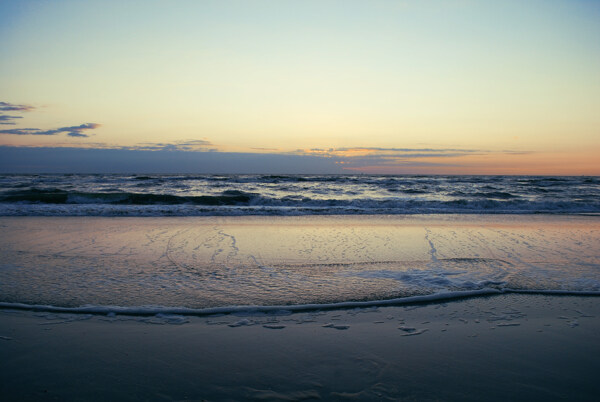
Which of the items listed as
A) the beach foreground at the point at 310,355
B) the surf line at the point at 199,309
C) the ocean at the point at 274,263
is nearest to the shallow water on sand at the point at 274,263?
the ocean at the point at 274,263

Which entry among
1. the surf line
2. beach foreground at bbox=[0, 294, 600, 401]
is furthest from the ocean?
beach foreground at bbox=[0, 294, 600, 401]

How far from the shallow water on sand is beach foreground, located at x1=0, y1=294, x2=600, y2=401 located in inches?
22.2

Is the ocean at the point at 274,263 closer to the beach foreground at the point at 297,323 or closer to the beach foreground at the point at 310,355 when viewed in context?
the beach foreground at the point at 297,323

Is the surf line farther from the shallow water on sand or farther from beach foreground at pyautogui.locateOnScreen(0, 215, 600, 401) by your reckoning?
the shallow water on sand

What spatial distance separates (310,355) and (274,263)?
9.91 feet

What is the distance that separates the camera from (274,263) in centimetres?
588

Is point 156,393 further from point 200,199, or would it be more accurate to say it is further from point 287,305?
point 200,199

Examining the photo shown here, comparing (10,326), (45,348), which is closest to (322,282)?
(45,348)

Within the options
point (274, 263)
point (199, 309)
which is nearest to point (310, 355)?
point (199, 309)

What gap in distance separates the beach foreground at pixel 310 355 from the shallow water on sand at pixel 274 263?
0.56m

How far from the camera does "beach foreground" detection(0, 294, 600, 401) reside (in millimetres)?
2449

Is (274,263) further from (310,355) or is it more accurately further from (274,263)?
(310,355)

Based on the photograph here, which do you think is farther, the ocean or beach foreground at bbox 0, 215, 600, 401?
the ocean

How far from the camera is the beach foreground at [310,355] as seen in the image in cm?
245
